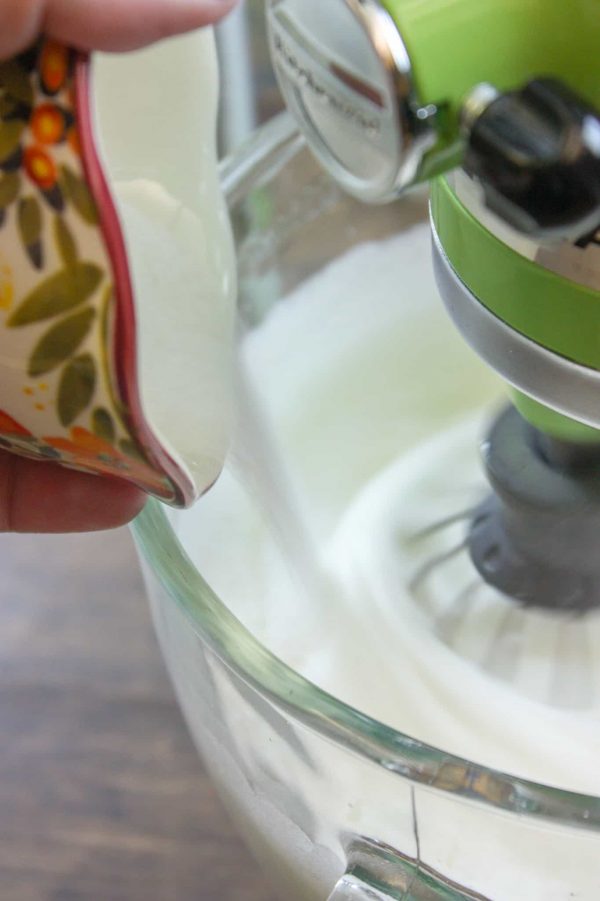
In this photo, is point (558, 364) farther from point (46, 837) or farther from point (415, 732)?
point (46, 837)

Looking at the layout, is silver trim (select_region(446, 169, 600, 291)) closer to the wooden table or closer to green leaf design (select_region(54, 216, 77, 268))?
green leaf design (select_region(54, 216, 77, 268))

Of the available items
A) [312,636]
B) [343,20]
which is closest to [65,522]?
[312,636]

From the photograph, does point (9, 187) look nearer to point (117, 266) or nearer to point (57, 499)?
point (117, 266)

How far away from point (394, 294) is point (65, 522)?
0.78 ft

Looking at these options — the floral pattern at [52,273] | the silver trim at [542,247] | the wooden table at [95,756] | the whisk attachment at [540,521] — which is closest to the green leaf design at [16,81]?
the floral pattern at [52,273]

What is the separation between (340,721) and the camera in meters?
0.32

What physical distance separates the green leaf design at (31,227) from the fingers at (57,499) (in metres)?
0.14

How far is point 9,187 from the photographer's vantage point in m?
0.23

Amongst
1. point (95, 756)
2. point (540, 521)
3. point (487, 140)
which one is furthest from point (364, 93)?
point (95, 756)

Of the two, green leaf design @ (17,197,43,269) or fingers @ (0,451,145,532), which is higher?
green leaf design @ (17,197,43,269)

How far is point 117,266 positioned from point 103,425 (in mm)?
41

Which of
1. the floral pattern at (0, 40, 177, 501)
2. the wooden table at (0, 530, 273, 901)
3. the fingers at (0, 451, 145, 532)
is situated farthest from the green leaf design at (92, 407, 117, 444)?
the wooden table at (0, 530, 273, 901)

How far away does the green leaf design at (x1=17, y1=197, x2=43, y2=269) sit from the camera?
9.2 inches

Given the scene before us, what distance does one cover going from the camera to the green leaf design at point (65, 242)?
0.24 m
